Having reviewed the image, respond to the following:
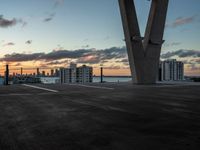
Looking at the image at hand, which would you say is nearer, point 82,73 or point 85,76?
point 85,76

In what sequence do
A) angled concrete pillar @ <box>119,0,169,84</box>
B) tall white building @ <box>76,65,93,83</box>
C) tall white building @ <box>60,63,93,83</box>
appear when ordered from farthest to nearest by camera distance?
tall white building @ <box>76,65,93,83</box>, tall white building @ <box>60,63,93,83</box>, angled concrete pillar @ <box>119,0,169,84</box>

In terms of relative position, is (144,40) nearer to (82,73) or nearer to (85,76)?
(85,76)

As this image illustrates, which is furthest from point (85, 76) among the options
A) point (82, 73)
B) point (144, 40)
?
point (144, 40)

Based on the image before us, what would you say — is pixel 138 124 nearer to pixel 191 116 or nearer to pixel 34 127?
pixel 191 116

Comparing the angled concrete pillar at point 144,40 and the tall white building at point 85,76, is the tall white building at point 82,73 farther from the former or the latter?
the angled concrete pillar at point 144,40

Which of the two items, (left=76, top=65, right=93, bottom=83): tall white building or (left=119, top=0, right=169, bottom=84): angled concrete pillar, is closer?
(left=119, top=0, right=169, bottom=84): angled concrete pillar

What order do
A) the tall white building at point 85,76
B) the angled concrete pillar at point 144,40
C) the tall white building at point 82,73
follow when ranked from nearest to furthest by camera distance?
the angled concrete pillar at point 144,40, the tall white building at point 82,73, the tall white building at point 85,76

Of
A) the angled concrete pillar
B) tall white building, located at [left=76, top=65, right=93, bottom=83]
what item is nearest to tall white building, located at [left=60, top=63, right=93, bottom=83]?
tall white building, located at [left=76, top=65, right=93, bottom=83]

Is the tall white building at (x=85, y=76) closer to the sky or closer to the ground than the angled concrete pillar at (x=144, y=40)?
closer to the ground

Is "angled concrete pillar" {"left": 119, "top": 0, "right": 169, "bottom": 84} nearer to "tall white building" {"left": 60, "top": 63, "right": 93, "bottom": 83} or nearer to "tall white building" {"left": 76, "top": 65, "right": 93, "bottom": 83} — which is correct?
"tall white building" {"left": 60, "top": 63, "right": 93, "bottom": 83}

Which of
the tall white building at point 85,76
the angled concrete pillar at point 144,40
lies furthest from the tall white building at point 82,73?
the angled concrete pillar at point 144,40

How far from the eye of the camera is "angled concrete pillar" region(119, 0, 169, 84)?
20.3 meters

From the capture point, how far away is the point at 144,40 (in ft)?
70.0

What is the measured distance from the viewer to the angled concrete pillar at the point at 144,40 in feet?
66.6
